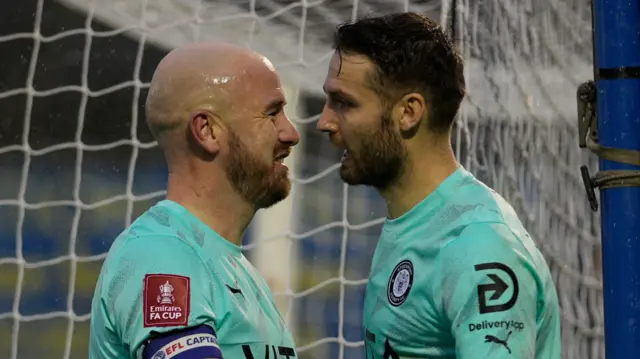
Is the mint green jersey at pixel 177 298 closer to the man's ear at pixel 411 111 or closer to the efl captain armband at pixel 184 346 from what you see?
the efl captain armband at pixel 184 346

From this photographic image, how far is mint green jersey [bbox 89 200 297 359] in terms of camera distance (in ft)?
4.48

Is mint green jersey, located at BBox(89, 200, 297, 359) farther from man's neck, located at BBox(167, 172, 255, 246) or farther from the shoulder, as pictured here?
the shoulder

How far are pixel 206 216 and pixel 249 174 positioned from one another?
0.09 m

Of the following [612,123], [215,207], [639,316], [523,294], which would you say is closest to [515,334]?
[523,294]

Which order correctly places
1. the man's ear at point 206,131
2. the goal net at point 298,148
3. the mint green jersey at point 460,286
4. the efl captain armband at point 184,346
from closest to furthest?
the efl captain armband at point 184,346 < the mint green jersey at point 460,286 < the man's ear at point 206,131 < the goal net at point 298,148

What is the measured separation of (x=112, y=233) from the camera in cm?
429

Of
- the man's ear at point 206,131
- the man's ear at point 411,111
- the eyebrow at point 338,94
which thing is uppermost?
the eyebrow at point 338,94

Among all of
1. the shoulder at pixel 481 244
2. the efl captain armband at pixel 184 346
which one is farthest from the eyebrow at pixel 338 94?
the efl captain armband at pixel 184 346

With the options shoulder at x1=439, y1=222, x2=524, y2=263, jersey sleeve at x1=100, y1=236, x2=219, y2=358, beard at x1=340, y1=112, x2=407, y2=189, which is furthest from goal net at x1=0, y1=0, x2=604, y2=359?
jersey sleeve at x1=100, y1=236, x2=219, y2=358

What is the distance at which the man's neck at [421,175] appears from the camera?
170cm

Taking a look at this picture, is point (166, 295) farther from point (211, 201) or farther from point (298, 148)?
point (298, 148)

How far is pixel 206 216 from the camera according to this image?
158cm

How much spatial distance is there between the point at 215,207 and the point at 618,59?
2.13ft

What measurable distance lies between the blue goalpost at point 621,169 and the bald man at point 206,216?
1.61 feet
